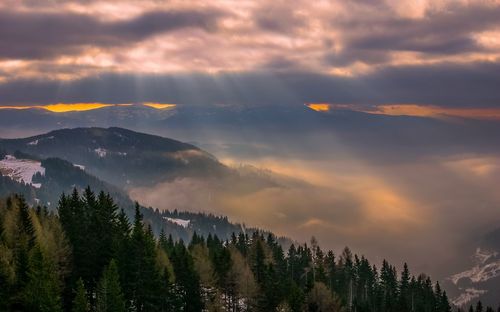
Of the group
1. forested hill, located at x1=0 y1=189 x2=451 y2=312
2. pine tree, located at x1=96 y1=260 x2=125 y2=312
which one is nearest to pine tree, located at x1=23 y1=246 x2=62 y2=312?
forested hill, located at x1=0 y1=189 x2=451 y2=312

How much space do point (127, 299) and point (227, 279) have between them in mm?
30794

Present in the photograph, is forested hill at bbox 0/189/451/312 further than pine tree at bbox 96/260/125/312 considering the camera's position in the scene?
Yes

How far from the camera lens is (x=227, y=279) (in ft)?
369

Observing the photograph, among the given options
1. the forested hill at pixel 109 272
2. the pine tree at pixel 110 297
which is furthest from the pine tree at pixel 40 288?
the pine tree at pixel 110 297

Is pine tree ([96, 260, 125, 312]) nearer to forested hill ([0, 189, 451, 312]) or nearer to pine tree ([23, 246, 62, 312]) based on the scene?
forested hill ([0, 189, 451, 312])

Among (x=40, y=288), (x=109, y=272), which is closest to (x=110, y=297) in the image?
(x=109, y=272)

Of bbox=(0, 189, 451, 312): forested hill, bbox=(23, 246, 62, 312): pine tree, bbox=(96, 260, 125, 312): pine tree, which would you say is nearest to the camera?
bbox=(23, 246, 62, 312): pine tree

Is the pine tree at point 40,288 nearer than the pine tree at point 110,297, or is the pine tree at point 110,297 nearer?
the pine tree at point 40,288

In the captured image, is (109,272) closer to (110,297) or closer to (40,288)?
(110,297)

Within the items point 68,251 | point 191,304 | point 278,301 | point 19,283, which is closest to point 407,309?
point 278,301

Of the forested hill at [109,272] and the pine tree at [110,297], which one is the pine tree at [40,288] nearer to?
the forested hill at [109,272]

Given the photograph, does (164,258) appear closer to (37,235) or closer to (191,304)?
(191,304)

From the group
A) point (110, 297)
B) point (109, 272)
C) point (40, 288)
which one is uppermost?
point (109, 272)

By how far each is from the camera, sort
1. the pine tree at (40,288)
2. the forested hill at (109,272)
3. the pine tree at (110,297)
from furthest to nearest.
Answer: the forested hill at (109,272), the pine tree at (110,297), the pine tree at (40,288)
